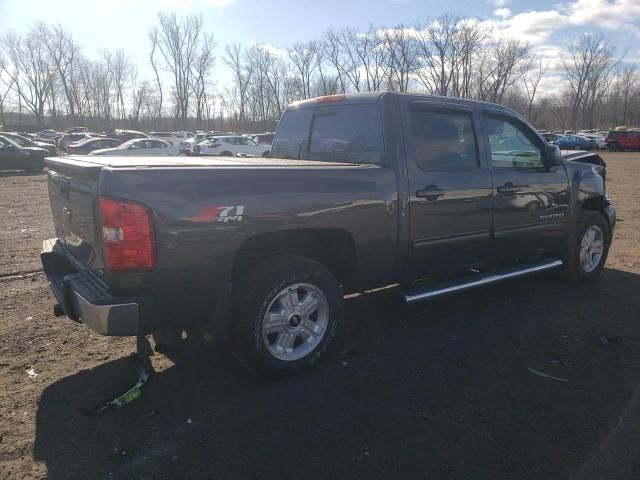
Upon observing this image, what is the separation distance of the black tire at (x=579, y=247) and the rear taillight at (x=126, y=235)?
15.1ft

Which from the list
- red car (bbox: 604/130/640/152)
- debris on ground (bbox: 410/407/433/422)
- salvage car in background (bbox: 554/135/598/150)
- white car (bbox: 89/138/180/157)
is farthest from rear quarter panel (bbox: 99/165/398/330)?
red car (bbox: 604/130/640/152)

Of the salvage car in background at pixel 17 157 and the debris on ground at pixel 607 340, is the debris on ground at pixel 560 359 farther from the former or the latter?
the salvage car in background at pixel 17 157

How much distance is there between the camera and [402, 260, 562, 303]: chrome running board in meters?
3.86

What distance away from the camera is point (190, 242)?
2.85 metres

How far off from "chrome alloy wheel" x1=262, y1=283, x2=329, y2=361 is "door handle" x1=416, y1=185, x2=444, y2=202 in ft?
3.72

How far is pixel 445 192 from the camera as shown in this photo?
3.99m

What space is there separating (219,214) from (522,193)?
10.1 ft

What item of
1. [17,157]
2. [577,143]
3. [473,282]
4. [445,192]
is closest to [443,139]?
[445,192]

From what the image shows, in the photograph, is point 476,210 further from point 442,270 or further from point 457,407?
point 457,407

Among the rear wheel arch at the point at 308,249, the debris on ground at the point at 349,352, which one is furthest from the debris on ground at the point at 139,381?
the debris on ground at the point at 349,352

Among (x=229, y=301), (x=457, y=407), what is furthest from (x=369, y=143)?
(x=457, y=407)

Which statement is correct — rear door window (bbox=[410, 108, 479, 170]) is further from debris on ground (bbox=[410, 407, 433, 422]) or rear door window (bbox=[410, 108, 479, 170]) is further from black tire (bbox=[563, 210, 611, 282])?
black tire (bbox=[563, 210, 611, 282])

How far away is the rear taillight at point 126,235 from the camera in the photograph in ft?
8.75

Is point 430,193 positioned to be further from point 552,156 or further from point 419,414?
point 552,156
